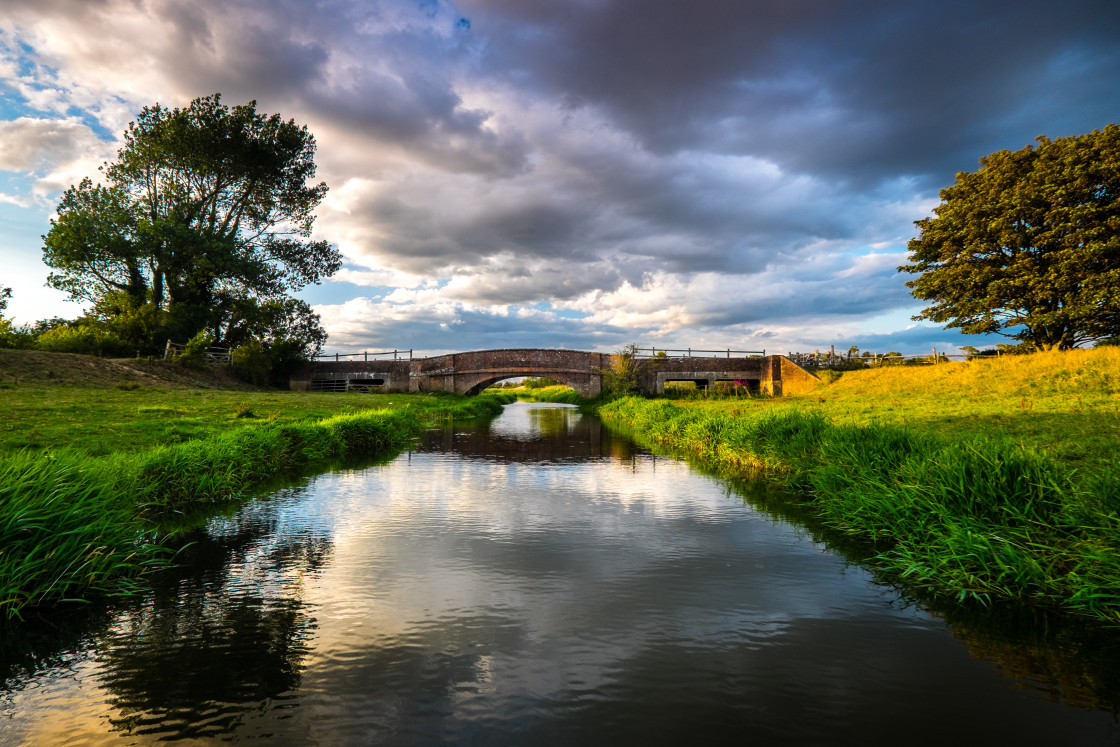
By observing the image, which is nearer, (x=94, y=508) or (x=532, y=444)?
(x=94, y=508)

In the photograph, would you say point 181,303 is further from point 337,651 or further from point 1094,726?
point 1094,726

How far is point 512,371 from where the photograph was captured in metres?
52.2

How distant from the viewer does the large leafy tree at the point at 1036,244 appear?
26.6 metres

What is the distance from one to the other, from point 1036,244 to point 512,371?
39940 mm

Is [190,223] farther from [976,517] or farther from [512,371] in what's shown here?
[976,517]

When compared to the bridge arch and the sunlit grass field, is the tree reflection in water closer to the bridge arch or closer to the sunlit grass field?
the sunlit grass field

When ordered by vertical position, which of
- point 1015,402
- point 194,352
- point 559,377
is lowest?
point 1015,402

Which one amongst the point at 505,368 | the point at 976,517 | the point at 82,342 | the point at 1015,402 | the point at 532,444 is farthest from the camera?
the point at 505,368

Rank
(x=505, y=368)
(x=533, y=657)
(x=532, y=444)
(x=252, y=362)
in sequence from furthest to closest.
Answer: (x=505, y=368) < (x=252, y=362) < (x=532, y=444) < (x=533, y=657)

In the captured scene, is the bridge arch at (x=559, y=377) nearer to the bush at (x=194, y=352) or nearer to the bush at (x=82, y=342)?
the bush at (x=194, y=352)

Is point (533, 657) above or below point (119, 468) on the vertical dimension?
below

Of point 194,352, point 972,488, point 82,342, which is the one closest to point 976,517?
point 972,488

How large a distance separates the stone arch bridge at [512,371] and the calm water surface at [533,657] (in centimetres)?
4418

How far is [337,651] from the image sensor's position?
4312mm
